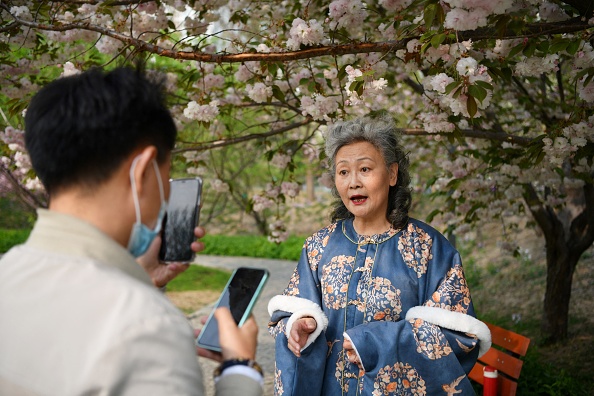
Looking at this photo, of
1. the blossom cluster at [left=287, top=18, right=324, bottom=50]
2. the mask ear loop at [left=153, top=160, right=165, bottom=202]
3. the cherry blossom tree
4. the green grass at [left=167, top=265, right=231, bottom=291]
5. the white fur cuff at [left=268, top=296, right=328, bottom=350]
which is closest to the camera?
the mask ear loop at [left=153, top=160, right=165, bottom=202]

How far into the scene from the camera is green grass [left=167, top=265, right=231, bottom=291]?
11.7 m

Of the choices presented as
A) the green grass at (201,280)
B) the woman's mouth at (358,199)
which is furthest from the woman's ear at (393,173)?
the green grass at (201,280)

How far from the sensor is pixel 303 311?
272 centimetres

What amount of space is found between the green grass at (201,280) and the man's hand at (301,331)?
29.3 ft

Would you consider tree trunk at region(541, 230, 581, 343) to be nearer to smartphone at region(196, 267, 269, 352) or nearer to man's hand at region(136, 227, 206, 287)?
man's hand at region(136, 227, 206, 287)

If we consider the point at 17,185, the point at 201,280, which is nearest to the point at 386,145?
the point at 17,185

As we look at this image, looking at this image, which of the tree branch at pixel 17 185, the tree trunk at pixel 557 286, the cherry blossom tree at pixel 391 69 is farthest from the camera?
the tree branch at pixel 17 185

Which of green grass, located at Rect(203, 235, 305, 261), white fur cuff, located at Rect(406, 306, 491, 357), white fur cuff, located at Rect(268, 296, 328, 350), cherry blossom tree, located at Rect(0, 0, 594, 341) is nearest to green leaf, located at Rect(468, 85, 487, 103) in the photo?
cherry blossom tree, located at Rect(0, 0, 594, 341)

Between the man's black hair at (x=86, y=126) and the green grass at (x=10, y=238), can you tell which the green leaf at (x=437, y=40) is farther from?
the green grass at (x=10, y=238)

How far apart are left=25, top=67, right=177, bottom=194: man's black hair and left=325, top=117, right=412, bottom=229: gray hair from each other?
1743mm

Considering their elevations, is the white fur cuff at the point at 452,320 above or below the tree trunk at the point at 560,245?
below

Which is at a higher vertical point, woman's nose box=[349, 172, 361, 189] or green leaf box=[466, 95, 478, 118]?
green leaf box=[466, 95, 478, 118]

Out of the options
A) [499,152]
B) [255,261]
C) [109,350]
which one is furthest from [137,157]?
[255,261]

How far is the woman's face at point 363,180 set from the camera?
287cm
